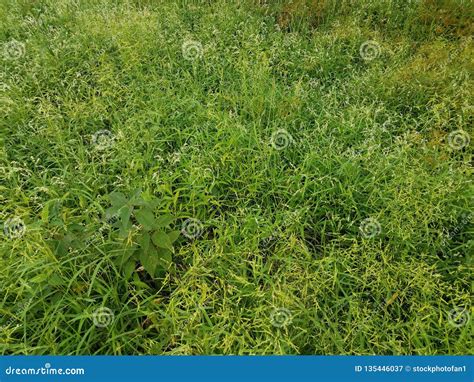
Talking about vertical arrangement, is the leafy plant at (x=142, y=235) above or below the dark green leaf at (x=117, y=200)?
below

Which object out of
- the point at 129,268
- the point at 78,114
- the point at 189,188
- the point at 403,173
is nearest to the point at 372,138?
the point at 403,173

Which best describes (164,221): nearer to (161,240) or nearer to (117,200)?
(161,240)

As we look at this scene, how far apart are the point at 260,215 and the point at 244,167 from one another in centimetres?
45

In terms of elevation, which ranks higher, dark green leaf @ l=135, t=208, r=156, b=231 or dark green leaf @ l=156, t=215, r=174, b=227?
dark green leaf @ l=135, t=208, r=156, b=231

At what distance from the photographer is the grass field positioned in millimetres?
2393

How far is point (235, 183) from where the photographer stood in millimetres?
3252

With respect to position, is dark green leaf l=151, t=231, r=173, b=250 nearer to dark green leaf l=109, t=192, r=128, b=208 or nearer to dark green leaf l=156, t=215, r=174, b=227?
dark green leaf l=156, t=215, r=174, b=227

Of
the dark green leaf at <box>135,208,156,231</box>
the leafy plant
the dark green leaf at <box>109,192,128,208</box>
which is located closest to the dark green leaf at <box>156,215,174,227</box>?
the leafy plant

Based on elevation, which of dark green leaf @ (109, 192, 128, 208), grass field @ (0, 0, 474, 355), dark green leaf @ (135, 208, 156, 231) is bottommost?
grass field @ (0, 0, 474, 355)

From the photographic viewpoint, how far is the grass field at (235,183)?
239 cm

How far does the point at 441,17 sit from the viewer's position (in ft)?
16.8

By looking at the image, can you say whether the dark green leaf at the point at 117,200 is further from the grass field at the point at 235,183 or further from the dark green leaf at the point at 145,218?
the dark green leaf at the point at 145,218

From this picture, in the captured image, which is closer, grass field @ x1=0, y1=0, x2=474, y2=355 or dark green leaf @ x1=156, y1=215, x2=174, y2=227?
grass field @ x1=0, y1=0, x2=474, y2=355

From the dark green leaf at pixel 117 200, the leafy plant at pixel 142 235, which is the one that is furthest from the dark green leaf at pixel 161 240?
the dark green leaf at pixel 117 200
